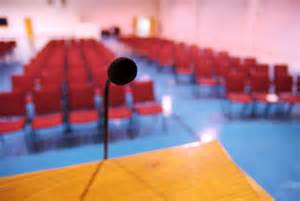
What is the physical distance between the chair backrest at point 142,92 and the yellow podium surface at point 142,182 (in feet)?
10.2

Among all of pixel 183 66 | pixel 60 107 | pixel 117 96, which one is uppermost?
pixel 183 66

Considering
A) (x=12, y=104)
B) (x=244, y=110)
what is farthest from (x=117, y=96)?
(x=244, y=110)

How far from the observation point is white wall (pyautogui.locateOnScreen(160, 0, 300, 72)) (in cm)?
838

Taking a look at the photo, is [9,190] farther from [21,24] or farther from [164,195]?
[21,24]

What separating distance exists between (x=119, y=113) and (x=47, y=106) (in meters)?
1.23

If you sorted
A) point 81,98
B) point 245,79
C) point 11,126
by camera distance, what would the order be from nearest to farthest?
point 11,126, point 81,98, point 245,79

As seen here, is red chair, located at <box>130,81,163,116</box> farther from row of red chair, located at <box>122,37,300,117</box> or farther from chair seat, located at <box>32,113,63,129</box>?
row of red chair, located at <box>122,37,300,117</box>

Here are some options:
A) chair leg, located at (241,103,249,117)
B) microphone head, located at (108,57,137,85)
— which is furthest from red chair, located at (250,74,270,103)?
microphone head, located at (108,57,137,85)

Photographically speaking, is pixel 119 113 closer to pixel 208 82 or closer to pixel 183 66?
pixel 208 82

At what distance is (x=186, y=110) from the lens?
5.70 meters

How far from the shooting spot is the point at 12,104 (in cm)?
398

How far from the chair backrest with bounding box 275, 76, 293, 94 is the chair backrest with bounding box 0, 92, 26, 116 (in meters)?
5.07

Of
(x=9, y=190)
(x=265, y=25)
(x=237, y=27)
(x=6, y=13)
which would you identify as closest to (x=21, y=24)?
(x=6, y=13)

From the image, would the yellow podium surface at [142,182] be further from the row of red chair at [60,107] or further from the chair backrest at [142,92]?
the chair backrest at [142,92]
